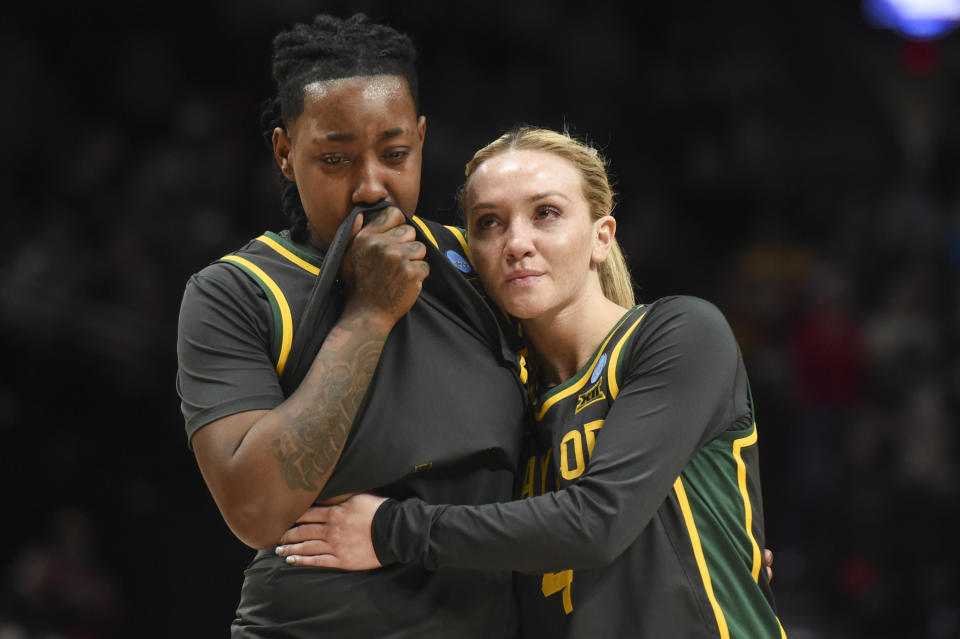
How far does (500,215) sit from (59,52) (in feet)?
23.4

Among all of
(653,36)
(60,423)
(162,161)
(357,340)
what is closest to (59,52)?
(162,161)

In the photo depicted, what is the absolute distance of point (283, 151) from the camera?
257cm

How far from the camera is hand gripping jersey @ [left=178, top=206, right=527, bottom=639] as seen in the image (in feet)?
7.57

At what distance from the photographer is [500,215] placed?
8.86 feet

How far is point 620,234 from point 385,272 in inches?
225

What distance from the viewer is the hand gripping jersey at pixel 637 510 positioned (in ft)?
7.57

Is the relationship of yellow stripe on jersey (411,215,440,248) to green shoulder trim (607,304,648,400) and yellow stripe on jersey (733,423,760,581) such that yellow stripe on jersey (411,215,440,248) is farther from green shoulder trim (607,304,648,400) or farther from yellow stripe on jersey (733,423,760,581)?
yellow stripe on jersey (733,423,760,581)

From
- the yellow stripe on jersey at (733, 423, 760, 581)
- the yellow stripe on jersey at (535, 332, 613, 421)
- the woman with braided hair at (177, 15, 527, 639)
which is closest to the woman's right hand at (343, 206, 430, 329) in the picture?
the woman with braided hair at (177, 15, 527, 639)

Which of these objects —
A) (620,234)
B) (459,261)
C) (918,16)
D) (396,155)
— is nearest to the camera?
(396,155)

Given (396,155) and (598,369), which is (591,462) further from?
(396,155)

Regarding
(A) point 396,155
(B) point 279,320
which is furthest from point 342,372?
(A) point 396,155

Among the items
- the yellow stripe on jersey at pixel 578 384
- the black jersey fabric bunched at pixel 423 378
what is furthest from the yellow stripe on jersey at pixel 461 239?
the yellow stripe on jersey at pixel 578 384

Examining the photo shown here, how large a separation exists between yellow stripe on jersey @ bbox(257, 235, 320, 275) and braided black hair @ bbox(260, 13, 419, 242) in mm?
54

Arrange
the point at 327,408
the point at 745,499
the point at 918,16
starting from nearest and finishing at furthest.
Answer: the point at 327,408 < the point at 745,499 < the point at 918,16
